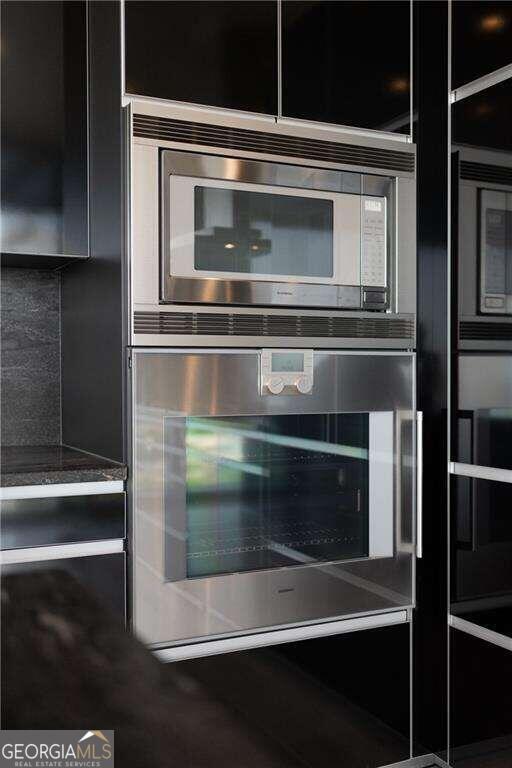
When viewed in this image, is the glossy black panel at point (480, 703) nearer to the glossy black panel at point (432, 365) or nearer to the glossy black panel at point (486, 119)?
the glossy black panel at point (432, 365)

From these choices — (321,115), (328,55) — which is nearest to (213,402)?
(321,115)

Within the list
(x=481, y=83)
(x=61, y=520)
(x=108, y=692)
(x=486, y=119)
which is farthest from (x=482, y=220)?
(x=108, y=692)

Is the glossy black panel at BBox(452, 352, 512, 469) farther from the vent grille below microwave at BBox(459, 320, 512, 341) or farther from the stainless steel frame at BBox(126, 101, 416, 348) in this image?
the stainless steel frame at BBox(126, 101, 416, 348)

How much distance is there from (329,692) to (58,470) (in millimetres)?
978

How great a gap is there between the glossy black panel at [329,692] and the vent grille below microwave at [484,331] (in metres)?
0.87

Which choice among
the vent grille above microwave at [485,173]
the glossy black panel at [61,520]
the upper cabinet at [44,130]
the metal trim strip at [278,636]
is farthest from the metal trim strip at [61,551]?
the vent grille above microwave at [485,173]

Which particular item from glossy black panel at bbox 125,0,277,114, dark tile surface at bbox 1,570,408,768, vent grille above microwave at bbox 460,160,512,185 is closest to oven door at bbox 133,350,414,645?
vent grille above microwave at bbox 460,160,512,185

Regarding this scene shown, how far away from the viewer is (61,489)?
1.90m

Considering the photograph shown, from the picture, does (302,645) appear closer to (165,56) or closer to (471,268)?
(471,268)

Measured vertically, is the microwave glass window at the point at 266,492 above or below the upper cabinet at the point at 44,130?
below

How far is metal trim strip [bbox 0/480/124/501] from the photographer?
1.85 meters

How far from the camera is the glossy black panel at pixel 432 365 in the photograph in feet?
7.55

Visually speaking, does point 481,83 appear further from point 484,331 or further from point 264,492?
point 264,492

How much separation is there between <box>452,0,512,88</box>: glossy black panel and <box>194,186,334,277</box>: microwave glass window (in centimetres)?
53
